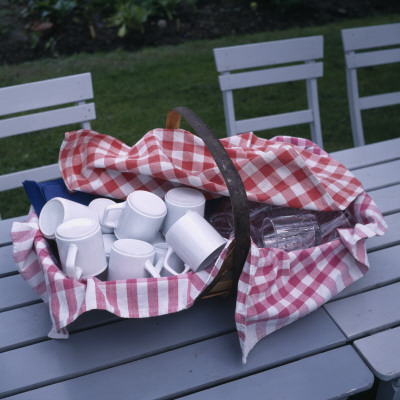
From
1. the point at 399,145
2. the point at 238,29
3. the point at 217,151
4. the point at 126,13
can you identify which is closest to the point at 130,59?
the point at 126,13

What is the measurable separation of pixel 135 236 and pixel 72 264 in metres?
0.17

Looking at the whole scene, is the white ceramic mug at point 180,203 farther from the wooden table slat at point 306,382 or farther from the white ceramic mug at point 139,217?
the wooden table slat at point 306,382

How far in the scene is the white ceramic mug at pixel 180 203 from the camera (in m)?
1.05

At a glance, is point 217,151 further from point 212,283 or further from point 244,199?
point 212,283

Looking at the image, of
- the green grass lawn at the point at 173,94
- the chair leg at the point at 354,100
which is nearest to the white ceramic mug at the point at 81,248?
the chair leg at the point at 354,100

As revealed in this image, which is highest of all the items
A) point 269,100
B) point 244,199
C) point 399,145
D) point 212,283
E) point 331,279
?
point 244,199

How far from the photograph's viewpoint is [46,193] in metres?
1.13

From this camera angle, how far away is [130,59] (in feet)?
12.8

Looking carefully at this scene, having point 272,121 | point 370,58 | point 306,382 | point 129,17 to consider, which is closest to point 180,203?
point 306,382

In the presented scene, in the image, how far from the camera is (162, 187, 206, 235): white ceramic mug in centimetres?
105

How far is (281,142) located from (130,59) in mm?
2863

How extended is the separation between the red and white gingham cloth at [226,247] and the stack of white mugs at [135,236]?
39 mm

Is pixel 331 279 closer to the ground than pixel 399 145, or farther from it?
farther from it

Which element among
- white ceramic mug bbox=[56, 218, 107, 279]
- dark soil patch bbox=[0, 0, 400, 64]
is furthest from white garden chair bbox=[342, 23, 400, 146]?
dark soil patch bbox=[0, 0, 400, 64]
